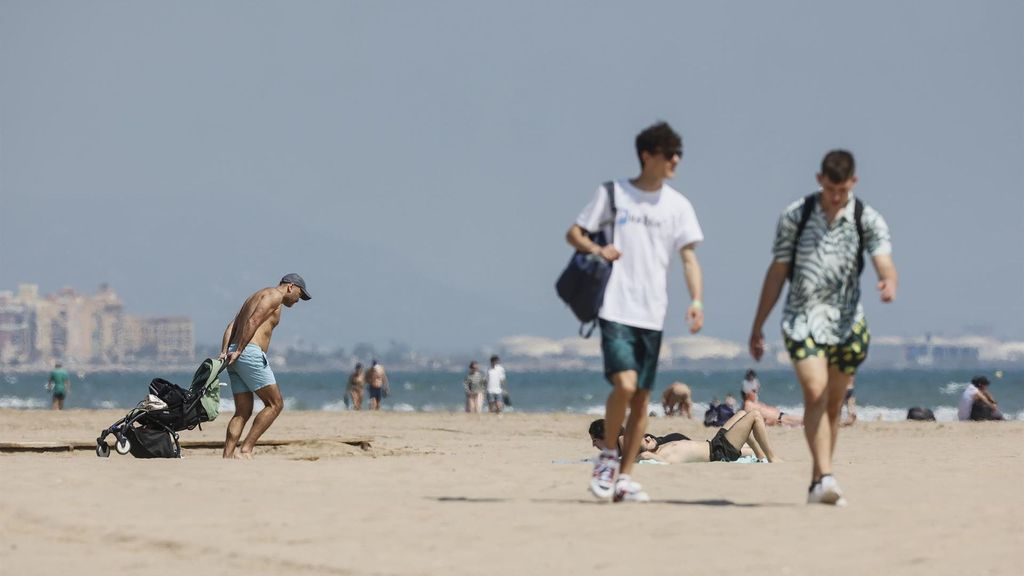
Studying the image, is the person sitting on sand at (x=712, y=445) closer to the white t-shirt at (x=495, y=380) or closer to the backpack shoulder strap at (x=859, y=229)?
the backpack shoulder strap at (x=859, y=229)

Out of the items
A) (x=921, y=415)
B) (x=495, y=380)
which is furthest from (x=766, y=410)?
(x=495, y=380)

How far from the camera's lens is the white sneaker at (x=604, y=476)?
828 cm

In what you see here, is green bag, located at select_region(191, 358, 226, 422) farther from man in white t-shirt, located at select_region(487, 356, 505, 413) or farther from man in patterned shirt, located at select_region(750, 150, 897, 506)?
man in white t-shirt, located at select_region(487, 356, 505, 413)

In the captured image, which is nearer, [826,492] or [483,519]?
[483,519]

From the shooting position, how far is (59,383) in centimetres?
3647

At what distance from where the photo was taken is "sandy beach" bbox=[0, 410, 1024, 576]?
6.66m

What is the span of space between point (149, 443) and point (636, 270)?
6.29m

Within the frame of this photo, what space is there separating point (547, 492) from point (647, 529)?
1616 mm

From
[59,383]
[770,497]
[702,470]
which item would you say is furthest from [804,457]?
[59,383]

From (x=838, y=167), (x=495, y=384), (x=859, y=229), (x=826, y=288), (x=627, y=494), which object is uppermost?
(x=838, y=167)

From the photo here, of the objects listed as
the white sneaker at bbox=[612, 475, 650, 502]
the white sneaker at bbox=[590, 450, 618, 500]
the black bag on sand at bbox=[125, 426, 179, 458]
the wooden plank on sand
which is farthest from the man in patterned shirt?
the wooden plank on sand

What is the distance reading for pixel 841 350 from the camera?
26.0ft

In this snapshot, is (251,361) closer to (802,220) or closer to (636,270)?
(636,270)

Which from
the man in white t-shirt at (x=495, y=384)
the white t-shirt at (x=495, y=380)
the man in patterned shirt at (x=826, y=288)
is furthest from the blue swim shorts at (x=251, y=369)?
the white t-shirt at (x=495, y=380)
